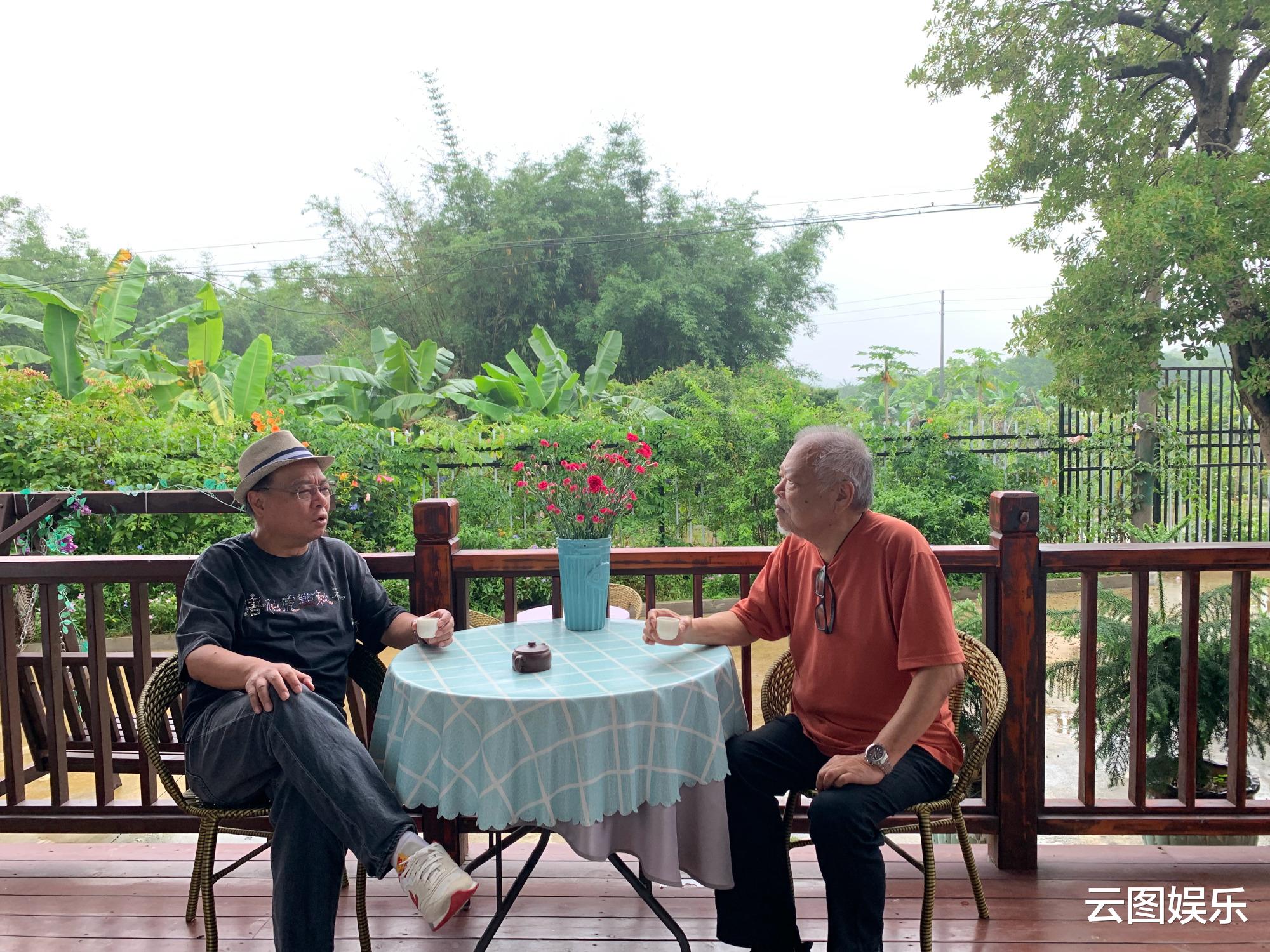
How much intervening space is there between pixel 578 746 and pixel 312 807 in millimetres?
532

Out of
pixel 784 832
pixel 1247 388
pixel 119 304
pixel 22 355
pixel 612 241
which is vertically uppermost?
pixel 612 241

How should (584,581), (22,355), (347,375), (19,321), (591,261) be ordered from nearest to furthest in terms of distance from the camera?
1. (584,581)
2. (19,321)
3. (22,355)
4. (347,375)
5. (591,261)

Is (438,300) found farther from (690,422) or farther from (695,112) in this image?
(690,422)

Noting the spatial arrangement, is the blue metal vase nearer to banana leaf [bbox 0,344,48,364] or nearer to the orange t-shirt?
the orange t-shirt

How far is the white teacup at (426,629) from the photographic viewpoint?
1941 millimetres

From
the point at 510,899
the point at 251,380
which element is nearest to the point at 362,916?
the point at 510,899

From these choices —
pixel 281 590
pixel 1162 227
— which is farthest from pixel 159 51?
pixel 281 590

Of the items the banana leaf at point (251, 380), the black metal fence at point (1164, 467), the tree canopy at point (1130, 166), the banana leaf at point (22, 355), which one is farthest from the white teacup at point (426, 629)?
the banana leaf at point (22, 355)

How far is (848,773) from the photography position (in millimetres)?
1673

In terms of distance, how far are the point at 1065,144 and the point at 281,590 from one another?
27.8ft

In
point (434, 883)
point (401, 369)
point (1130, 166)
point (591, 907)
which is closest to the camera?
point (434, 883)

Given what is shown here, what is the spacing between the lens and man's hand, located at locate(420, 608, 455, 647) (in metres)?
1.96

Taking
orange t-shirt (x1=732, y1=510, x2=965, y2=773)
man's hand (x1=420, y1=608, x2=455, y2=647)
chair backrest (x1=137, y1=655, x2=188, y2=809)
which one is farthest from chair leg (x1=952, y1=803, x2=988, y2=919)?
chair backrest (x1=137, y1=655, x2=188, y2=809)

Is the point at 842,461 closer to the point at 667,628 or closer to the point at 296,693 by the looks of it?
the point at 667,628
